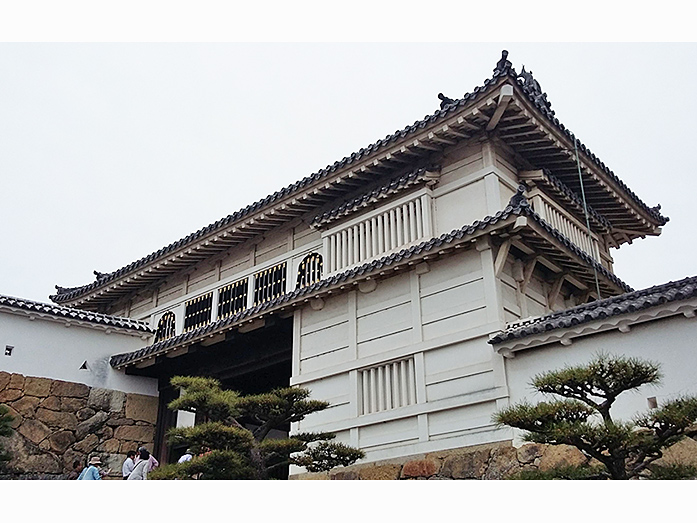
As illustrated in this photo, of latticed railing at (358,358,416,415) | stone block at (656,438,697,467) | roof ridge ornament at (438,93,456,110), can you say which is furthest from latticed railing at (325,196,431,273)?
stone block at (656,438,697,467)

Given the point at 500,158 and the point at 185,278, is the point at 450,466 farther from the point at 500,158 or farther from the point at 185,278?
the point at 185,278

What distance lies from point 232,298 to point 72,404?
4159 mm

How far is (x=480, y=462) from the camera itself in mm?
9812

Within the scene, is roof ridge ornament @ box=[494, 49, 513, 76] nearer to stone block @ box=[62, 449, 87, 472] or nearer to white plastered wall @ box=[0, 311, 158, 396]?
white plastered wall @ box=[0, 311, 158, 396]

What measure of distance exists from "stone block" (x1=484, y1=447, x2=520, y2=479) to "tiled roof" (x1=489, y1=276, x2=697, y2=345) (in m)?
1.51

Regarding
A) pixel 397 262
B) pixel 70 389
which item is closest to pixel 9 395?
pixel 70 389

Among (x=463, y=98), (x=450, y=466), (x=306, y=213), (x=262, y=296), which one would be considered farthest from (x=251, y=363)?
(x=463, y=98)

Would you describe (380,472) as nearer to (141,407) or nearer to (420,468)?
(420,468)

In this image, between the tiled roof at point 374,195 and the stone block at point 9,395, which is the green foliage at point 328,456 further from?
the stone block at point 9,395

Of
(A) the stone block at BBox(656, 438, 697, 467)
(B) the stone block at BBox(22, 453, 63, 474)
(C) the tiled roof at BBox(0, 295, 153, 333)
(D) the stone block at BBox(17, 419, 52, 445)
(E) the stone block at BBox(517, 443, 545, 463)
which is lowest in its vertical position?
(A) the stone block at BBox(656, 438, 697, 467)

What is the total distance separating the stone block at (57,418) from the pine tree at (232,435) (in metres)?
6.54

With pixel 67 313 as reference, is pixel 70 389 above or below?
below

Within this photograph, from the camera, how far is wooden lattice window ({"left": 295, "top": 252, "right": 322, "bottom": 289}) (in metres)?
14.1

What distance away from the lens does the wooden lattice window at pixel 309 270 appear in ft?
46.2
